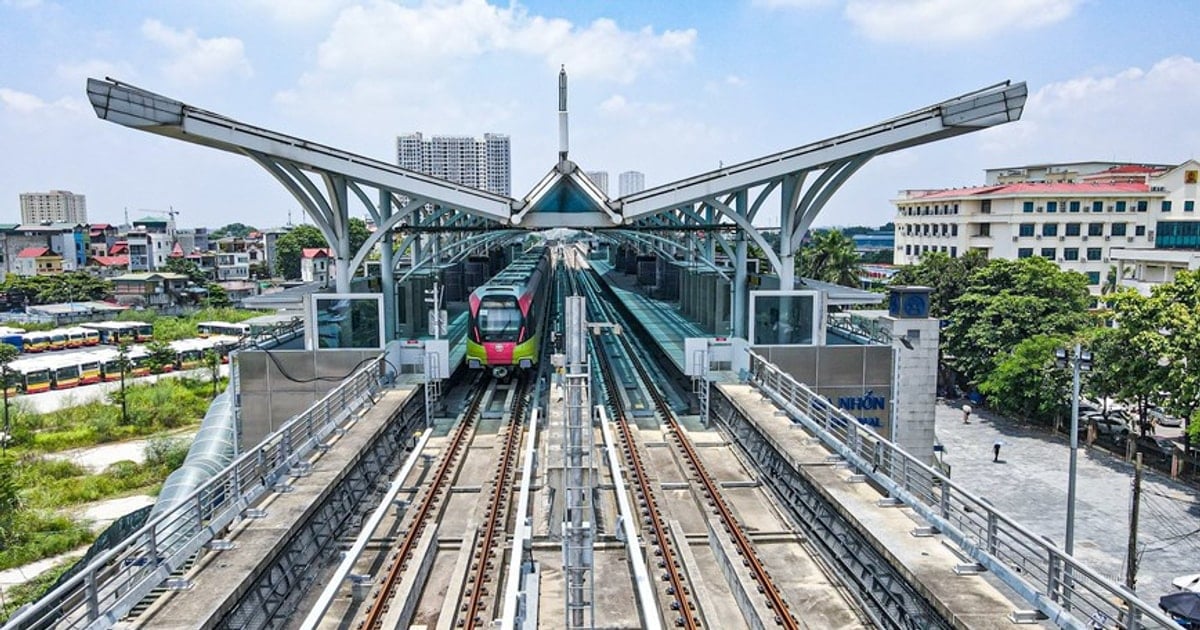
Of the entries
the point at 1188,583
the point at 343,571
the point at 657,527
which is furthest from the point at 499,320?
the point at 1188,583

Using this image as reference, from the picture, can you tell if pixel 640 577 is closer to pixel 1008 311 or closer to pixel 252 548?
pixel 252 548

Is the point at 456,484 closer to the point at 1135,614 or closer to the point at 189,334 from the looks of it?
the point at 1135,614

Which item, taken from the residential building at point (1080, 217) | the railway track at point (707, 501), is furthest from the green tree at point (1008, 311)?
the railway track at point (707, 501)

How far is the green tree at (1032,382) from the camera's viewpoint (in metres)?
29.2

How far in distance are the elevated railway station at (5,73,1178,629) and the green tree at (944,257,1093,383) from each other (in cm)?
1459

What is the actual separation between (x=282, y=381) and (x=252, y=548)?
9.73 m

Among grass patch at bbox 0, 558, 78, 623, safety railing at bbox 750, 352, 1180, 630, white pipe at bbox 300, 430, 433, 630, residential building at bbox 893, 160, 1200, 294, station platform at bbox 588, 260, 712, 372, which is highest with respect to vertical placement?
residential building at bbox 893, 160, 1200, 294

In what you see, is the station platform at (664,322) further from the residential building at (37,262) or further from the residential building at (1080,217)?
the residential building at (37,262)

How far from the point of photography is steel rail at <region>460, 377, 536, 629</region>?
9.35 m

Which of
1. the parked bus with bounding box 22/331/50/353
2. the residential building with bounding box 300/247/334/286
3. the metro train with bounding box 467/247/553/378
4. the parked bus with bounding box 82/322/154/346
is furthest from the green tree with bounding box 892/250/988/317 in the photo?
the residential building with bounding box 300/247/334/286

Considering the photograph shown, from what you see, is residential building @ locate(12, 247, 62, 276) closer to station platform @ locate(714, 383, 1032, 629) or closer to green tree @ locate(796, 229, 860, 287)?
green tree @ locate(796, 229, 860, 287)

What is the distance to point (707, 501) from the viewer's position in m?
12.7

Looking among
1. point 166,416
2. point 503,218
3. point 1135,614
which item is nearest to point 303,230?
point 166,416

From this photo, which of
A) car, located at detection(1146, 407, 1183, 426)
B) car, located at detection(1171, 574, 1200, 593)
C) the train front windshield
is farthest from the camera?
car, located at detection(1146, 407, 1183, 426)
